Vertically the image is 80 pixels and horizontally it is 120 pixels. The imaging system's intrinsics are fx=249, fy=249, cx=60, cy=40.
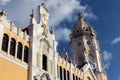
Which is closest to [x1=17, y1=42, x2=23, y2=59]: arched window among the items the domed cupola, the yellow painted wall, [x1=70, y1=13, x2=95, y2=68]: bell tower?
the yellow painted wall

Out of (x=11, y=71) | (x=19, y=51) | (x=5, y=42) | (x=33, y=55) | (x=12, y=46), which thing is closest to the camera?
(x=11, y=71)

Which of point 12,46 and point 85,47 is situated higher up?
point 85,47

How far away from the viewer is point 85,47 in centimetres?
5759

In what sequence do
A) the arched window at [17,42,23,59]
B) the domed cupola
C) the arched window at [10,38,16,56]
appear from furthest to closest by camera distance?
1. the domed cupola
2. the arched window at [17,42,23,59]
3. the arched window at [10,38,16,56]

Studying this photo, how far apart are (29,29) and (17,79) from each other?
816 centimetres

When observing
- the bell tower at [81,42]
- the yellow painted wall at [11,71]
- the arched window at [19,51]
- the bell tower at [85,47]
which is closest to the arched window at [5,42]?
the yellow painted wall at [11,71]

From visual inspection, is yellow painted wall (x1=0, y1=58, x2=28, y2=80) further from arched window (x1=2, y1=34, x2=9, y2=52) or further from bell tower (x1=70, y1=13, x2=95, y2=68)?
bell tower (x1=70, y1=13, x2=95, y2=68)

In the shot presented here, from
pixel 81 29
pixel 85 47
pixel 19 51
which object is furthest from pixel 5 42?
pixel 81 29

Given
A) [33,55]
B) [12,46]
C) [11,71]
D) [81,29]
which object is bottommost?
[11,71]

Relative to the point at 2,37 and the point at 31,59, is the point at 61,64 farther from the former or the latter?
the point at 2,37

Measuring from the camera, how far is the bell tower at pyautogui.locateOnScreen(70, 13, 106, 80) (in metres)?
55.2

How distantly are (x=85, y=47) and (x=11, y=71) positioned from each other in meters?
32.4

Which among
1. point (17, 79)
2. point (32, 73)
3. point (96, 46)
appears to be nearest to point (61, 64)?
point (32, 73)

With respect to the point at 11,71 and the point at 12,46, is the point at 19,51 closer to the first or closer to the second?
the point at 12,46
